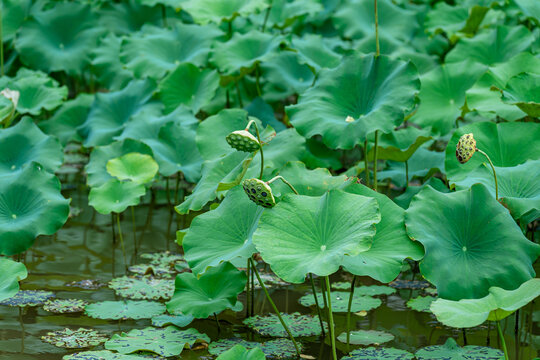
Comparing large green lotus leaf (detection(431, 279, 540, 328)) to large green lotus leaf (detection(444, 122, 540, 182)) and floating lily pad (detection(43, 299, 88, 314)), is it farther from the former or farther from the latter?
floating lily pad (detection(43, 299, 88, 314))

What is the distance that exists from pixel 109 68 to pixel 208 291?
2814mm

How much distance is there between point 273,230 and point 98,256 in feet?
4.89

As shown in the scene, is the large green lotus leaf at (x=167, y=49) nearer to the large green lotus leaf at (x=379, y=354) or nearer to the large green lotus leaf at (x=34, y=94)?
the large green lotus leaf at (x=34, y=94)

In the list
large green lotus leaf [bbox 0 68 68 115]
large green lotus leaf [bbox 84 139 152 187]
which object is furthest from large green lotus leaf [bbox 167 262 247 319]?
large green lotus leaf [bbox 0 68 68 115]

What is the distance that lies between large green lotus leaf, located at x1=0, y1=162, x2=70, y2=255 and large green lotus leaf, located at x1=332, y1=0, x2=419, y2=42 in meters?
2.75

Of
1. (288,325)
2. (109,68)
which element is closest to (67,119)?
(109,68)

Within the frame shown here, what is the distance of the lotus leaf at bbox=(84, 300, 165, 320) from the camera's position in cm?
267

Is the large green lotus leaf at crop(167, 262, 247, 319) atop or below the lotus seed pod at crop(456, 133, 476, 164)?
below

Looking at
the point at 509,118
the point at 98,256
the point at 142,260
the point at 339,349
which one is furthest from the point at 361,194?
the point at 98,256

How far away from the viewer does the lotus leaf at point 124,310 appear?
2672 millimetres

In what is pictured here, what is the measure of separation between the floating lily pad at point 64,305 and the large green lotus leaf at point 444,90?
2010mm

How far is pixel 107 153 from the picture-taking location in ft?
12.1

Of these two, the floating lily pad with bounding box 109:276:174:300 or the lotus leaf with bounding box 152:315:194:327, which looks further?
the floating lily pad with bounding box 109:276:174:300

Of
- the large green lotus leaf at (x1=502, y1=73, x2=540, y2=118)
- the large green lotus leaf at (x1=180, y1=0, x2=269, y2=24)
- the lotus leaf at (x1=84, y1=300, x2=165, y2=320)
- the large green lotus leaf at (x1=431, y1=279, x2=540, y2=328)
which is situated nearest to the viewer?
the large green lotus leaf at (x1=431, y1=279, x2=540, y2=328)
